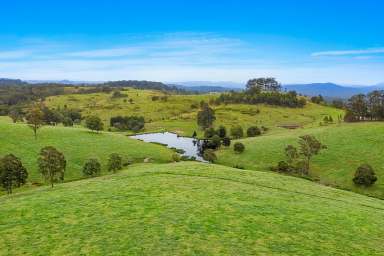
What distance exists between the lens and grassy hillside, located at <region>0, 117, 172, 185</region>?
302 feet

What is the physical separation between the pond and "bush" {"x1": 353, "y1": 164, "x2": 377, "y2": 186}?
4605cm

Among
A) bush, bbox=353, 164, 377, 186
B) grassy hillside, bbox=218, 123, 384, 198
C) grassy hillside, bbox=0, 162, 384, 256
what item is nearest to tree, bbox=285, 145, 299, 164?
grassy hillside, bbox=218, 123, 384, 198

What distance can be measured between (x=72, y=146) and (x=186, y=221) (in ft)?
246

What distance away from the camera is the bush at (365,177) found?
266ft

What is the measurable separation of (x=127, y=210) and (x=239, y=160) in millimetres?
66867

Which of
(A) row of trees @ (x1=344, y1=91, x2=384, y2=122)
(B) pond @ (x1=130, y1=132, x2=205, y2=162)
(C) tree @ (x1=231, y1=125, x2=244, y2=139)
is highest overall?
(A) row of trees @ (x1=344, y1=91, x2=384, y2=122)

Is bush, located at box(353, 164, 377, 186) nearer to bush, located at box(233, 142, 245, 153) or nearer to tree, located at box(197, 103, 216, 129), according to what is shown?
bush, located at box(233, 142, 245, 153)

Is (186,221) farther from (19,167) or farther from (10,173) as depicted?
(19,167)

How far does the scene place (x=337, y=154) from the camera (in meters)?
101

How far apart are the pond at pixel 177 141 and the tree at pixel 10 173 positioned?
57.8 m

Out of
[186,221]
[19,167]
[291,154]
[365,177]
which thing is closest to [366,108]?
[291,154]

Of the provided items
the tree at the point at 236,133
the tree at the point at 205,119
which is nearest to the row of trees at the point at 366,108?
the tree at the point at 236,133

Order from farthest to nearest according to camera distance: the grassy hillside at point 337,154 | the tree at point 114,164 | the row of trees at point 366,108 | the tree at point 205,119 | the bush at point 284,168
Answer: the tree at point 205,119, the row of trees at point 366,108, the bush at point 284,168, the grassy hillside at point 337,154, the tree at point 114,164

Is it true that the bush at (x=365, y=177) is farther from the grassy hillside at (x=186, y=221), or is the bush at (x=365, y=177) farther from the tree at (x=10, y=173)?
the tree at (x=10, y=173)
